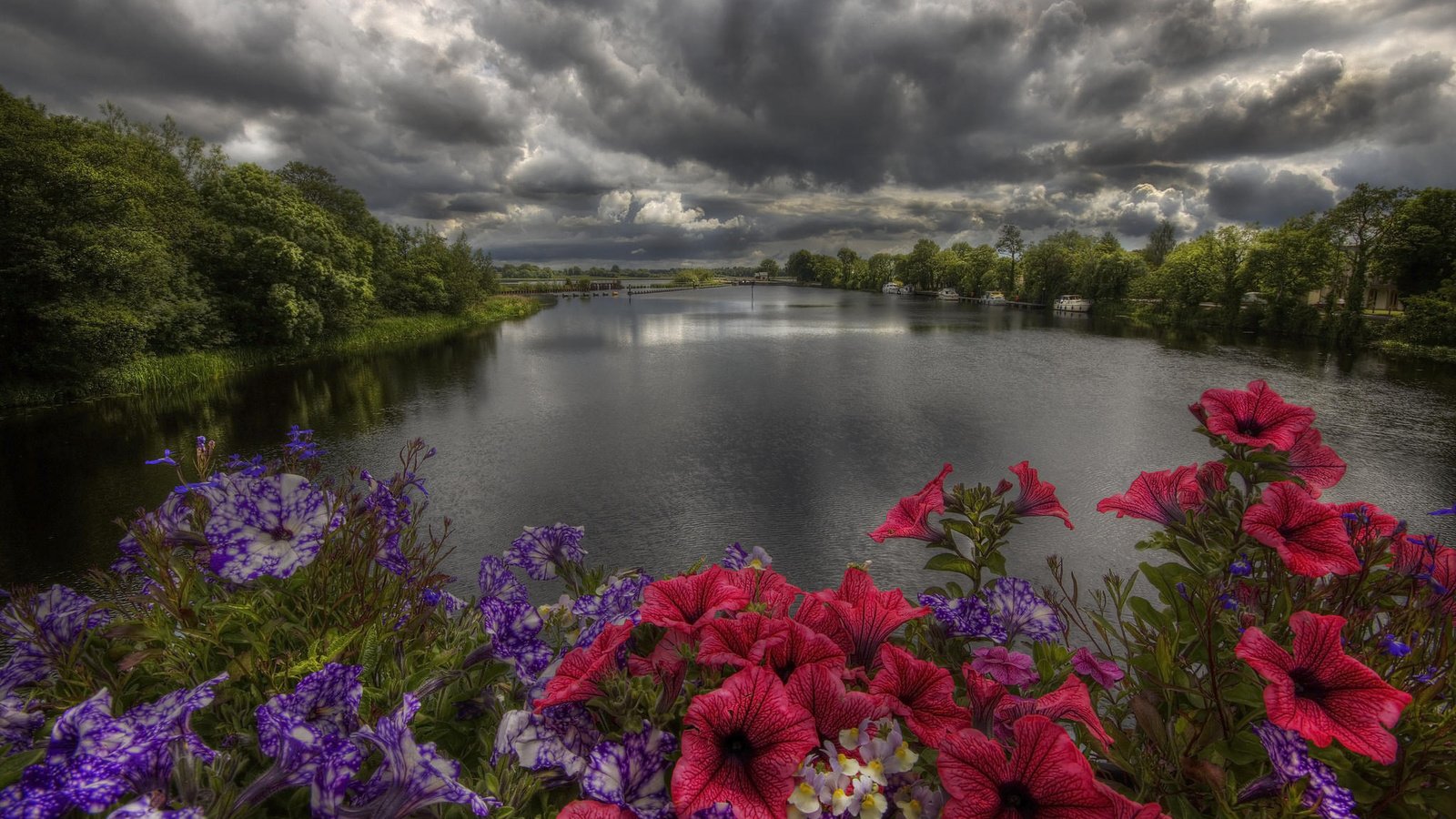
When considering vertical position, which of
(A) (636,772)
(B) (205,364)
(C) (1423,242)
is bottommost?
(B) (205,364)

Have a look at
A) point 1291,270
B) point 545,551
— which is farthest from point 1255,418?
point 1291,270

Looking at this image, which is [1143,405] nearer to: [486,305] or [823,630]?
[823,630]

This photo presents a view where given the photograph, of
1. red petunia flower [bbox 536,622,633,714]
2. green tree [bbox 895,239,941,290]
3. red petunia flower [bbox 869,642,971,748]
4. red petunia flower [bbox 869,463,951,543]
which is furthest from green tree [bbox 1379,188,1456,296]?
green tree [bbox 895,239,941,290]

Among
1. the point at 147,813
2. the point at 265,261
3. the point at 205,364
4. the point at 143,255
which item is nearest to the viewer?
the point at 147,813

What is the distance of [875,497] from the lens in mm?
10625

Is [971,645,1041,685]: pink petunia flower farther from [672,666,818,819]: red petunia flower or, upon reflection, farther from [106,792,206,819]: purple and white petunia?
[106,792,206,819]: purple and white petunia

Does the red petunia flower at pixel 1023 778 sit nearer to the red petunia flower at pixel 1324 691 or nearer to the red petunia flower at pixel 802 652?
the red petunia flower at pixel 802 652

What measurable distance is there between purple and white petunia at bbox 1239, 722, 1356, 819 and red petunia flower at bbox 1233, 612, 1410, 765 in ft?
0.12

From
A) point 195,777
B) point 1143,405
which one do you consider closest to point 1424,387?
point 1143,405

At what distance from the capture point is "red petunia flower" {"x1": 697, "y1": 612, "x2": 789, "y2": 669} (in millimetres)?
1003

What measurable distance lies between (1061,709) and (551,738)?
2.92 feet

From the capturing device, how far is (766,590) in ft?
4.56

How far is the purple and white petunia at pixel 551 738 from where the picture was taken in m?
0.98

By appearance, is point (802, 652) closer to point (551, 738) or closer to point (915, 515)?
point (551, 738)
